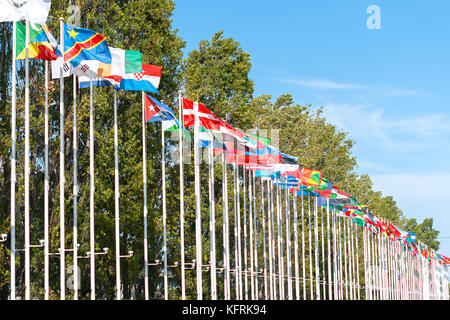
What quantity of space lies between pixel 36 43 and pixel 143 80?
13.5ft

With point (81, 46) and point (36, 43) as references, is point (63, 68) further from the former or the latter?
point (36, 43)

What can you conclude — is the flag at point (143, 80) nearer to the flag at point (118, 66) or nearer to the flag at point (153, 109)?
the flag at point (118, 66)

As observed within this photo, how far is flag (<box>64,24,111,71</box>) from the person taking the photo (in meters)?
21.9

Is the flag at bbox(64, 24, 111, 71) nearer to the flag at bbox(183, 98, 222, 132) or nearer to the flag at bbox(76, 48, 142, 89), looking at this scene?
the flag at bbox(76, 48, 142, 89)

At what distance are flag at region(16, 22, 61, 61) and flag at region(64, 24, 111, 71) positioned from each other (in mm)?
783

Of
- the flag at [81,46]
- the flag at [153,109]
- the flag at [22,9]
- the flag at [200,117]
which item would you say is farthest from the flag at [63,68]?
the flag at [200,117]

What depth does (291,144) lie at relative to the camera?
6462 cm

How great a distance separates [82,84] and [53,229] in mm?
7637

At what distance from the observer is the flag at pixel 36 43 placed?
67.9ft

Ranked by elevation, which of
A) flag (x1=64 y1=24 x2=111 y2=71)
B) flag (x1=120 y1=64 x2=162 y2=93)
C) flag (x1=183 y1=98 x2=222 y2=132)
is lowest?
flag (x1=183 y1=98 x2=222 y2=132)

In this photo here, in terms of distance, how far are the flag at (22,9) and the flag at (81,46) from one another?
6.05 feet

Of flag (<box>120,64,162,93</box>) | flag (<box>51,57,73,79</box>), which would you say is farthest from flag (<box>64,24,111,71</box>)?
flag (<box>120,64,162,93</box>)

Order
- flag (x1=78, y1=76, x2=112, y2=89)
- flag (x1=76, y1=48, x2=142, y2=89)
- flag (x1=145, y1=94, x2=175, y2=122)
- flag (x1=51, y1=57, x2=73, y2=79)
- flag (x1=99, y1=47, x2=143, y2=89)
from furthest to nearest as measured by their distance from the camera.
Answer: flag (x1=145, y1=94, x2=175, y2=122)
flag (x1=78, y1=76, x2=112, y2=89)
flag (x1=51, y1=57, x2=73, y2=79)
flag (x1=99, y1=47, x2=143, y2=89)
flag (x1=76, y1=48, x2=142, y2=89)
